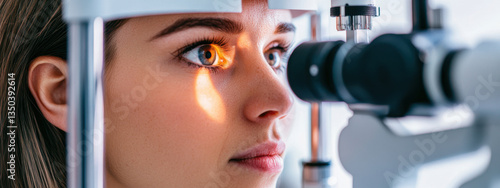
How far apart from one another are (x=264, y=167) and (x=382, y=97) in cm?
32

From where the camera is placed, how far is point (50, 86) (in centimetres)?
78

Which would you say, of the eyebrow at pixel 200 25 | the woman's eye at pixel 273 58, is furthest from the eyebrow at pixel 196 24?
the woman's eye at pixel 273 58

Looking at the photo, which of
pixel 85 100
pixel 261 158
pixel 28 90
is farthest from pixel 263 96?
pixel 28 90

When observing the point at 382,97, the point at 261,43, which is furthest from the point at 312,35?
the point at 382,97

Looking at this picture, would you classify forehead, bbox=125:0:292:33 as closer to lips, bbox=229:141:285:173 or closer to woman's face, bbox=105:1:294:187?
woman's face, bbox=105:1:294:187

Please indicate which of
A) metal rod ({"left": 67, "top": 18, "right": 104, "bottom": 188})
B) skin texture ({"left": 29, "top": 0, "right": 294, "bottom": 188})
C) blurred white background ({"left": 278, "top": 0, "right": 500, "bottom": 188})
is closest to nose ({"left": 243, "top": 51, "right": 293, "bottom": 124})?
skin texture ({"left": 29, "top": 0, "right": 294, "bottom": 188})

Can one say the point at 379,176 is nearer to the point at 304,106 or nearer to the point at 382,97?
the point at 382,97

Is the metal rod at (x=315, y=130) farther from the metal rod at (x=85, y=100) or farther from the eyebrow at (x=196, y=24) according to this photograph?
the metal rod at (x=85, y=100)

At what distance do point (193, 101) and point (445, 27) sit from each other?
370 millimetres

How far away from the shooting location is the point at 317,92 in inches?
22.5

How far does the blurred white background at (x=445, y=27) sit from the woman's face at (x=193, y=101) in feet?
0.44

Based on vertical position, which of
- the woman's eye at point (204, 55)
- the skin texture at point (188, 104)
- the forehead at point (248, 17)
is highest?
the forehead at point (248, 17)

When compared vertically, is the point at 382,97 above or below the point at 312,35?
below

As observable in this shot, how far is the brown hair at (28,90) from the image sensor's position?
2.50 feet
